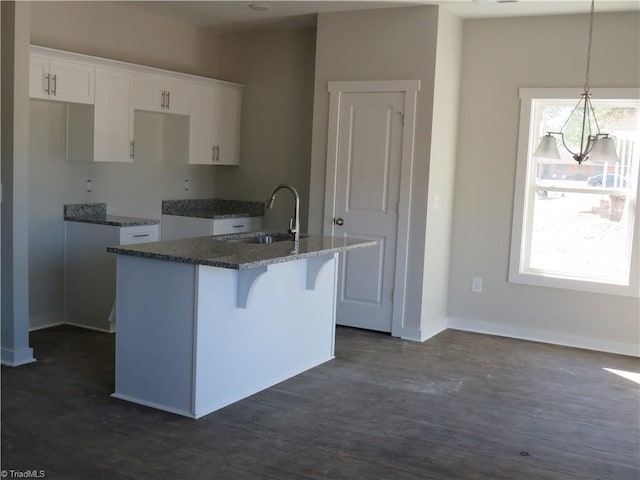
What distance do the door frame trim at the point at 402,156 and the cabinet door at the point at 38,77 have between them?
2261 mm

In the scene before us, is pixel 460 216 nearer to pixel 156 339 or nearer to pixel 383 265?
pixel 383 265

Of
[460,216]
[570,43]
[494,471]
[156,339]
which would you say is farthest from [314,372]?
[570,43]

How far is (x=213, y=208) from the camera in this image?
717cm

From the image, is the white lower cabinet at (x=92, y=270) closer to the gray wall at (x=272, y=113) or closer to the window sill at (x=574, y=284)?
the gray wall at (x=272, y=113)

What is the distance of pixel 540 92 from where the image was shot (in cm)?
575

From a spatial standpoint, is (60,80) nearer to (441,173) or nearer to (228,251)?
(228,251)

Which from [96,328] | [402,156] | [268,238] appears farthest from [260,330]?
[402,156]

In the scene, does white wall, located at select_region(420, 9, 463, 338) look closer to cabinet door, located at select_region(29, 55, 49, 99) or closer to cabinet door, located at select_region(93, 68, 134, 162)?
cabinet door, located at select_region(93, 68, 134, 162)

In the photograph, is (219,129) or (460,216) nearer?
(460,216)

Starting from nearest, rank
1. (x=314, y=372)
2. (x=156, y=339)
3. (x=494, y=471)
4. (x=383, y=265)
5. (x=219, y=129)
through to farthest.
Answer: (x=494, y=471)
(x=156, y=339)
(x=314, y=372)
(x=383, y=265)
(x=219, y=129)

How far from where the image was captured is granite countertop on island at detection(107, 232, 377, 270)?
142 inches

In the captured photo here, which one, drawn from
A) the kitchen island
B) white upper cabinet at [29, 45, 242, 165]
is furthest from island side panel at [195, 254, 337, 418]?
white upper cabinet at [29, 45, 242, 165]

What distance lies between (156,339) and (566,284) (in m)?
3.52

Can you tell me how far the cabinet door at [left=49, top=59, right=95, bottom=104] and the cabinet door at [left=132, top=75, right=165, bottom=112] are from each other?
1.59 ft
